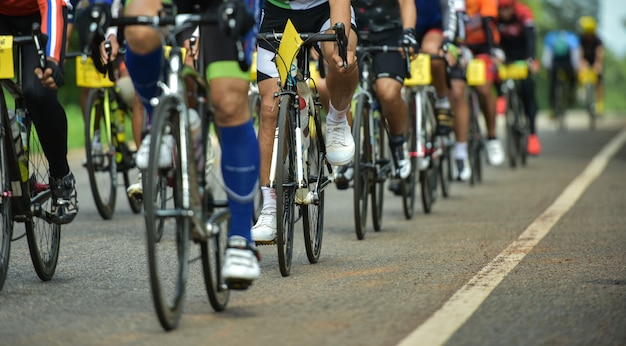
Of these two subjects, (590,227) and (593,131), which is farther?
(593,131)

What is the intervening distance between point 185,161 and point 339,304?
3.63ft

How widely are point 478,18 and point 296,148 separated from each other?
7697 millimetres

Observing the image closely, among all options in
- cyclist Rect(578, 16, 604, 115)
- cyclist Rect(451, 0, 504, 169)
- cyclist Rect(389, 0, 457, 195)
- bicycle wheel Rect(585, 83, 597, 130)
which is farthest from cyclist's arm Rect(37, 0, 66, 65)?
cyclist Rect(578, 16, 604, 115)

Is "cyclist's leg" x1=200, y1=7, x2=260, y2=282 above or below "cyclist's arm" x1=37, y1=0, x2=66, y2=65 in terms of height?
below

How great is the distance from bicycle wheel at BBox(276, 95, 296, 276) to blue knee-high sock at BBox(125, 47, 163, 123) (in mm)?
1107

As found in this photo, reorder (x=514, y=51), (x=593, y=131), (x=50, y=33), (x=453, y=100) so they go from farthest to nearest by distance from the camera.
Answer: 1. (x=593, y=131)
2. (x=514, y=51)
3. (x=453, y=100)
4. (x=50, y=33)

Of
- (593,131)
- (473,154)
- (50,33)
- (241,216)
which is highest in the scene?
(50,33)

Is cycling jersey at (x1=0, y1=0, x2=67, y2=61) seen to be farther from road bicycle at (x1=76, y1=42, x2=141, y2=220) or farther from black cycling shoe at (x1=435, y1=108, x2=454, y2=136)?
black cycling shoe at (x1=435, y1=108, x2=454, y2=136)

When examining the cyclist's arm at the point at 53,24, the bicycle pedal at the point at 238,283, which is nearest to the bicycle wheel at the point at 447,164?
the cyclist's arm at the point at 53,24

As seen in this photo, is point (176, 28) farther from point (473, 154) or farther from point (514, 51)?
point (514, 51)

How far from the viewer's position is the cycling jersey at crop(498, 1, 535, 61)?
16328 mm

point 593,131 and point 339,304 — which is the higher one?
point 339,304

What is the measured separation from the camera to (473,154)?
13945mm

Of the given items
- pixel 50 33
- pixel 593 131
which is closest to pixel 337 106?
pixel 50 33
